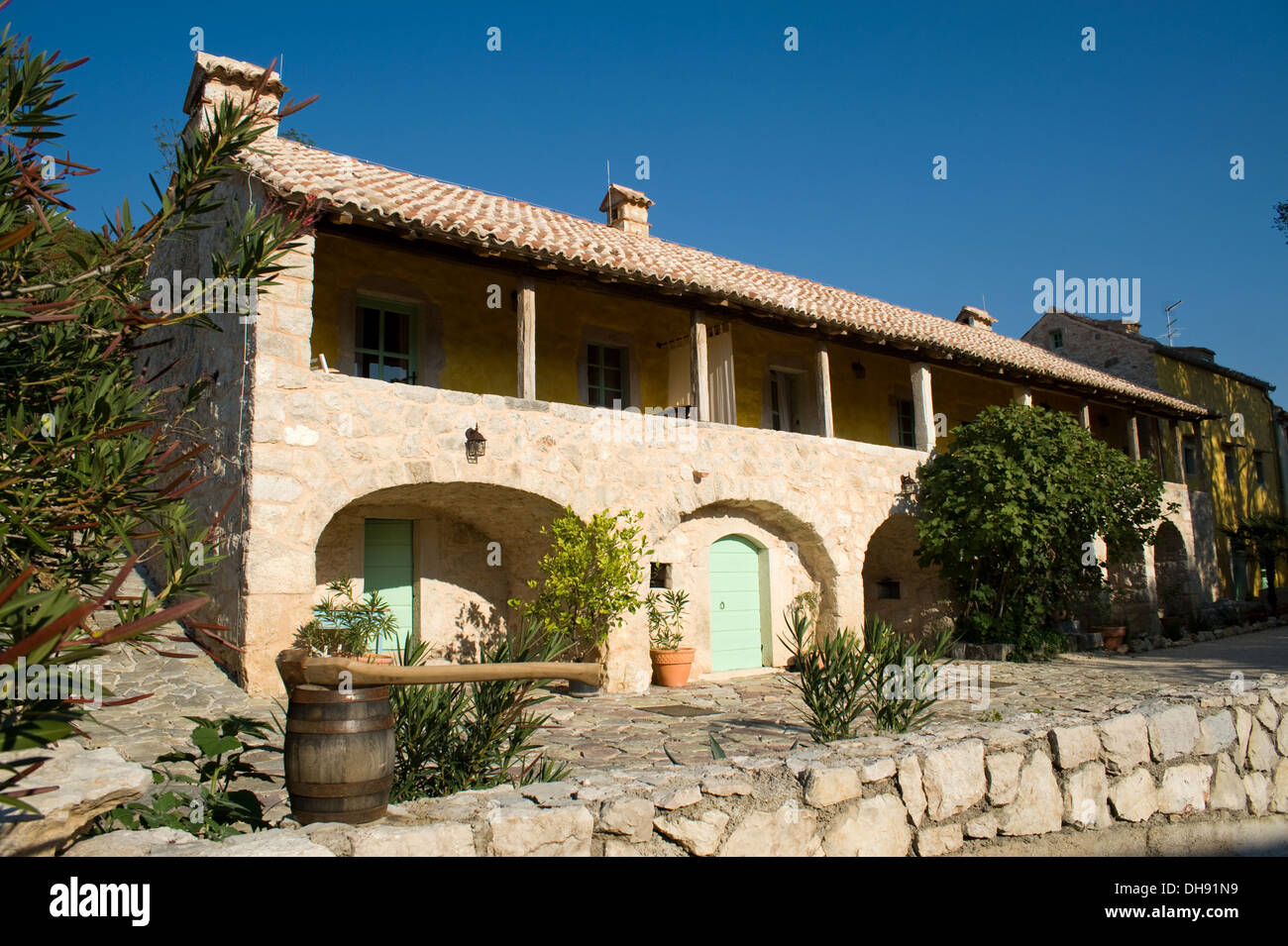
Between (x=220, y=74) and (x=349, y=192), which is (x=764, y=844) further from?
(x=220, y=74)

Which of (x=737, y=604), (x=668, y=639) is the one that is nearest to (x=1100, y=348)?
(x=737, y=604)

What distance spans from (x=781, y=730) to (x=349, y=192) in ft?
19.9

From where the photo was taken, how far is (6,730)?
1788 millimetres

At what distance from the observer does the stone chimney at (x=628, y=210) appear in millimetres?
14859

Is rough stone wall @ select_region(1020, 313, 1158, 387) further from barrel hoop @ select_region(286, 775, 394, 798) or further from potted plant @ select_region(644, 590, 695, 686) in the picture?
barrel hoop @ select_region(286, 775, 394, 798)

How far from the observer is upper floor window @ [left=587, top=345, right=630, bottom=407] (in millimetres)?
11695

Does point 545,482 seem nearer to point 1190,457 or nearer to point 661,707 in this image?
point 661,707

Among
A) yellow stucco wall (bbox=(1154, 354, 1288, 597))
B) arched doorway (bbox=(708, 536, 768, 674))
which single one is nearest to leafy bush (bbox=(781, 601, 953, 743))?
arched doorway (bbox=(708, 536, 768, 674))

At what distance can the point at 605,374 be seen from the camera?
1187cm

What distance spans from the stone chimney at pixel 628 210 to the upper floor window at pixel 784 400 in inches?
135
